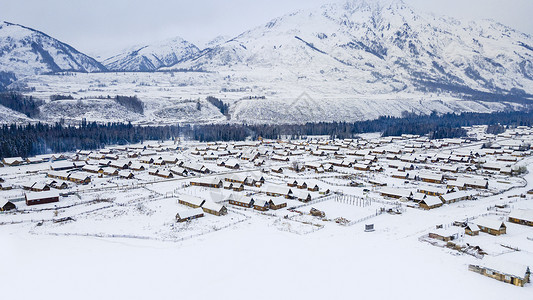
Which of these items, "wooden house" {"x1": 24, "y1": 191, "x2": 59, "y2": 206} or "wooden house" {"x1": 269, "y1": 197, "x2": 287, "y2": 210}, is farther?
"wooden house" {"x1": 24, "y1": 191, "x2": 59, "y2": 206}

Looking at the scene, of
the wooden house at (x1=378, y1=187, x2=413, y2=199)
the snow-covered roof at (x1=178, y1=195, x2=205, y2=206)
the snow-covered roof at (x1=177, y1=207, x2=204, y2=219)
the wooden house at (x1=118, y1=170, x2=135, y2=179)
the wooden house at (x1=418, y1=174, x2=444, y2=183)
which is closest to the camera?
the snow-covered roof at (x1=177, y1=207, x2=204, y2=219)

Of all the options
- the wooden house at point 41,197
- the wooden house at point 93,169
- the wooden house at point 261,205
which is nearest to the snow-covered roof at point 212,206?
the wooden house at point 261,205

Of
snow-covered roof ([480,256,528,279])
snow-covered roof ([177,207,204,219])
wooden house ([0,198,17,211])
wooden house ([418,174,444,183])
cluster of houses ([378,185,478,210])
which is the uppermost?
wooden house ([418,174,444,183])

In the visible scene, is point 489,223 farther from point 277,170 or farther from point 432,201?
point 277,170

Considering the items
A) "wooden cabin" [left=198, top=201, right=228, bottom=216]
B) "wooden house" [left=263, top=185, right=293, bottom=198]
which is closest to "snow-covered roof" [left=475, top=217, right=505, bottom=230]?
"wooden house" [left=263, top=185, right=293, bottom=198]

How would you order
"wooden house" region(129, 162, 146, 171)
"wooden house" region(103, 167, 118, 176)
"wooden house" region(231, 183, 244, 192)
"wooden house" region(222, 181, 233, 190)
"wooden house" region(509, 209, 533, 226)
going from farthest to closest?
"wooden house" region(129, 162, 146, 171), "wooden house" region(103, 167, 118, 176), "wooden house" region(222, 181, 233, 190), "wooden house" region(231, 183, 244, 192), "wooden house" region(509, 209, 533, 226)

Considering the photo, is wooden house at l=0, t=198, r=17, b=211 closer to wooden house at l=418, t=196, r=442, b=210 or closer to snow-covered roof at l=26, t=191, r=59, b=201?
snow-covered roof at l=26, t=191, r=59, b=201

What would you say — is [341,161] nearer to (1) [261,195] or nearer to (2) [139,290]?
(1) [261,195]
